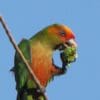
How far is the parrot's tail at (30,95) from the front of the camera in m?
4.38

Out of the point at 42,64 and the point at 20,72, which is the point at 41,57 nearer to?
the point at 42,64

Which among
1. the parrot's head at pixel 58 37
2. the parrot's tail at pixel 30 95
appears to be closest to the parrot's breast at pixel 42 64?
the parrot's head at pixel 58 37

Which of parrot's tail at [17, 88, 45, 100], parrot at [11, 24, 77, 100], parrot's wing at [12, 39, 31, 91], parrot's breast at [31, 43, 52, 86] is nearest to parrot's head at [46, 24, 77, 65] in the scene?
parrot at [11, 24, 77, 100]

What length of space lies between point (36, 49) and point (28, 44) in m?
0.13

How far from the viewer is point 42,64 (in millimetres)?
4863

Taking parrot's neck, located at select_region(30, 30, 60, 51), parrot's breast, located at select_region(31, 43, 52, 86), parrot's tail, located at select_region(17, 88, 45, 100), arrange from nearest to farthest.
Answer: parrot's tail, located at select_region(17, 88, 45, 100) → parrot's breast, located at select_region(31, 43, 52, 86) → parrot's neck, located at select_region(30, 30, 60, 51)

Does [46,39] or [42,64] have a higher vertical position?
[46,39]

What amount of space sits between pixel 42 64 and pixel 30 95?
1.76ft

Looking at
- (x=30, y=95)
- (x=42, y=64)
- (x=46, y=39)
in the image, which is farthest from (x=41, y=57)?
(x=30, y=95)

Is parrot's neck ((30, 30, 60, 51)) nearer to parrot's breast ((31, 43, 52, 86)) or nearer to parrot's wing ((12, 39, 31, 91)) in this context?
parrot's breast ((31, 43, 52, 86))

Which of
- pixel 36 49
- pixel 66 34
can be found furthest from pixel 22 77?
pixel 66 34

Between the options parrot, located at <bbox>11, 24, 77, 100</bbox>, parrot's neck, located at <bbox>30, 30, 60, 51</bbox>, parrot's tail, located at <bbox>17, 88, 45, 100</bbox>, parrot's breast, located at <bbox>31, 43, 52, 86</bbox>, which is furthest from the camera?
parrot's neck, located at <bbox>30, 30, 60, 51</bbox>

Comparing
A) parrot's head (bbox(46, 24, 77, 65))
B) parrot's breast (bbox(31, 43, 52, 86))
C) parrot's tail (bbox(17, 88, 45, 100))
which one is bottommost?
parrot's tail (bbox(17, 88, 45, 100))

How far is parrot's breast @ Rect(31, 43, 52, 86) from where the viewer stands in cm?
482
